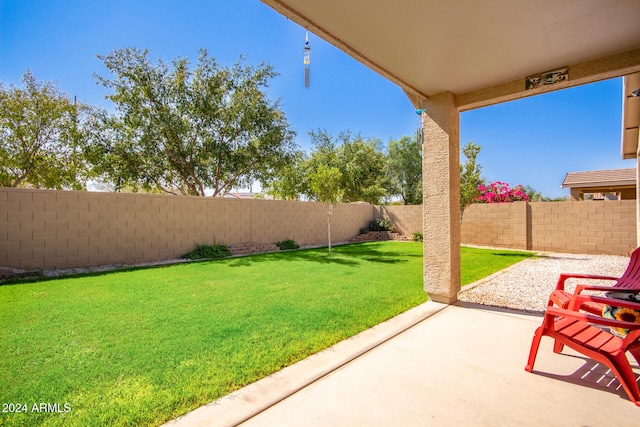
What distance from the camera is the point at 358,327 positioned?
11.7 ft

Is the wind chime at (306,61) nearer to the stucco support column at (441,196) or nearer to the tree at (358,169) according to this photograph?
the stucco support column at (441,196)

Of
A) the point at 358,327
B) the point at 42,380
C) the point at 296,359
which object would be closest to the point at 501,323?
the point at 358,327

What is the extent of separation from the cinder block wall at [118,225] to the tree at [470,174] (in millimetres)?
7031

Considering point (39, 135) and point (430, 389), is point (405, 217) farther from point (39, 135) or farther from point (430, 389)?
point (39, 135)

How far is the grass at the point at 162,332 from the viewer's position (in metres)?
2.22

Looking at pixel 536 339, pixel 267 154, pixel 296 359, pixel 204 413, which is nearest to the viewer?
pixel 204 413

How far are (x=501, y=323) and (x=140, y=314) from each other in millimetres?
4641

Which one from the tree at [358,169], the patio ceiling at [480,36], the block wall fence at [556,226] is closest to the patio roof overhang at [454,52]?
the patio ceiling at [480,36]

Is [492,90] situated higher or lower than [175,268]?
higher

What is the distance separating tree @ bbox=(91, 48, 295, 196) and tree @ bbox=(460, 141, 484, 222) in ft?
25.2

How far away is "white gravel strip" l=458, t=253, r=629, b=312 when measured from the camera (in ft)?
16.0

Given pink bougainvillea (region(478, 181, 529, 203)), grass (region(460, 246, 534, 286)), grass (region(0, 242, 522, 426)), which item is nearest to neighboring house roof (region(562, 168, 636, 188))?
pink bougainvillea (region(478, 181, 529, 203))

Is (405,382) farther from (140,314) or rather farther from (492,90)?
(492,90)

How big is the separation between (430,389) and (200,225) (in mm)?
9614
